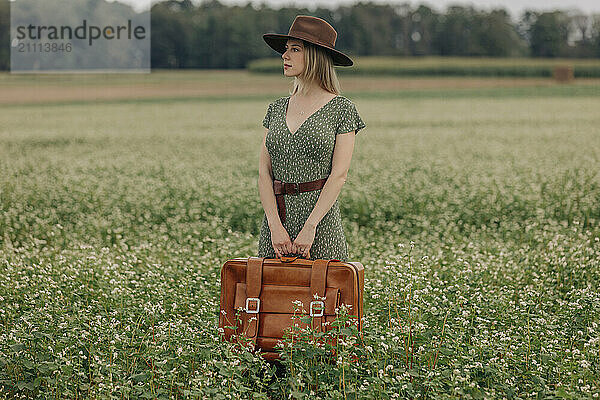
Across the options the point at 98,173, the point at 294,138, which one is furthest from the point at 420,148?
the point at 294,138

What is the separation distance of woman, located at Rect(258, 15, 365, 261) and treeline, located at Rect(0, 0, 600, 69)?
209ft

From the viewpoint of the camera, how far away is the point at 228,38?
237 ft

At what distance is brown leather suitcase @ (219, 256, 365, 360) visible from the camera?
5.05 meters

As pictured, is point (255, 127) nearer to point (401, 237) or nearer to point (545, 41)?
point (401, 237)

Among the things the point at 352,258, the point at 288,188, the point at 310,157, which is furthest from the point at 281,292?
the point at 352,258

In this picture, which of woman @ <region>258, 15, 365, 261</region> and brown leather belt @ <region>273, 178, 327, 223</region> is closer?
woman @ <region>258, 15, 365, 261</region>

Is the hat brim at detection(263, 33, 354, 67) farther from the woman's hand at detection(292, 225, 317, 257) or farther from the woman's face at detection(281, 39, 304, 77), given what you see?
the woman's hand at detection(292, 225, 317, 257)

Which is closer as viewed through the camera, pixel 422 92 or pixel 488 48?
pixel 422 92

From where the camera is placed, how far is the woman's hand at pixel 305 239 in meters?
5.36

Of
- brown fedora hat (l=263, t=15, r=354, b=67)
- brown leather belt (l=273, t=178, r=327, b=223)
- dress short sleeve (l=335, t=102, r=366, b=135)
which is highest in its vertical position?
brown fedora hat (l=263, t=15, r=354, b=67)

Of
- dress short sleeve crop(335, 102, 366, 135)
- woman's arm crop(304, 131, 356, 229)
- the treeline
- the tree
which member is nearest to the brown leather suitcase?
woman's arm crop(304, 131, 356, 229)

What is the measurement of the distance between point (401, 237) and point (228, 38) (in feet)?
213

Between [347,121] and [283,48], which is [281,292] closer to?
[347,121]

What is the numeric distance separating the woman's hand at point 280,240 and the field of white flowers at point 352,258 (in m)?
0.76
